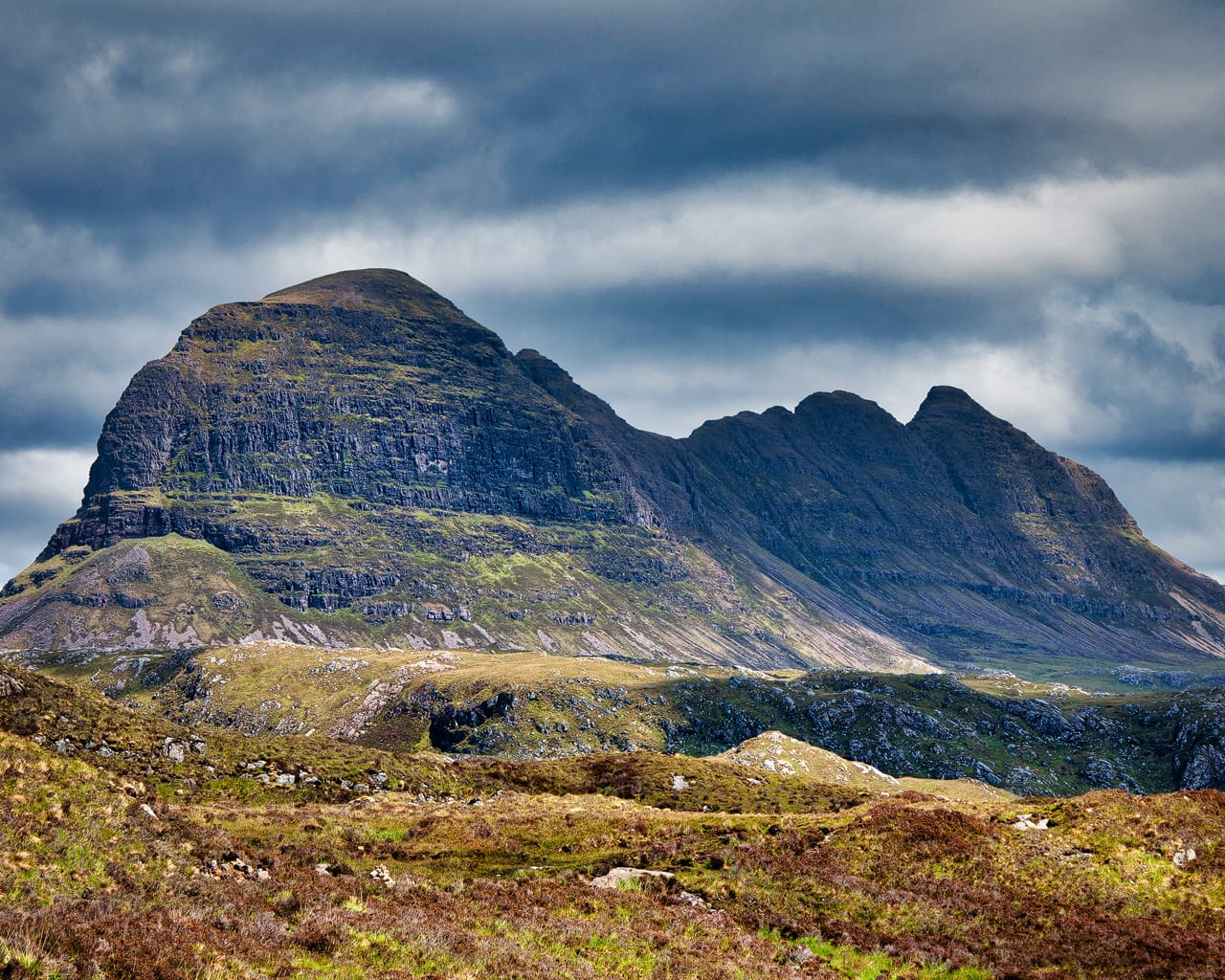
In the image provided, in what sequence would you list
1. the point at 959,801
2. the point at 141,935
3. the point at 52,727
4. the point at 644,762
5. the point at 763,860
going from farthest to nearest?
the point at 644,762
the point at 959,801
the point at 52,727
the point at 763,860
the point at 141,935

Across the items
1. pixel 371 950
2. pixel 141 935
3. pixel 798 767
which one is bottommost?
pixel 798 767

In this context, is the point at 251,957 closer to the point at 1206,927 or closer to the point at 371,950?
the point at 371,950

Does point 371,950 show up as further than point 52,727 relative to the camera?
No

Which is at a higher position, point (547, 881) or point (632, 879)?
point (547, 881)

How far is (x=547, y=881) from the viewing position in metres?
41.3

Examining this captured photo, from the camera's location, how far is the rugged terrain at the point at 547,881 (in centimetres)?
2639

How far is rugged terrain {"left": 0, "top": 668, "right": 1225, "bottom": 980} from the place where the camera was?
26391 millimetres

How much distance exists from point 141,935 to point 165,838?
1091 centimetres

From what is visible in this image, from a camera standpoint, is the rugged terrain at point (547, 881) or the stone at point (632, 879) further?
the stone at point (632, 879)

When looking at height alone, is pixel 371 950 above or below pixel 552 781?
above

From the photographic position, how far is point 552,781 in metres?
86.8

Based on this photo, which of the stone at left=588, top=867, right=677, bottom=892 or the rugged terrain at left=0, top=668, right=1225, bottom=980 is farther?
the stone at left=588, top=867, right=677, bottom=892

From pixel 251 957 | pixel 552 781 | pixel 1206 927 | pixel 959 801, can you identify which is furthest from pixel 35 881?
pixel 552 781

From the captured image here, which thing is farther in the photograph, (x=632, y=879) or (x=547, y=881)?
(x=632, y=879)
